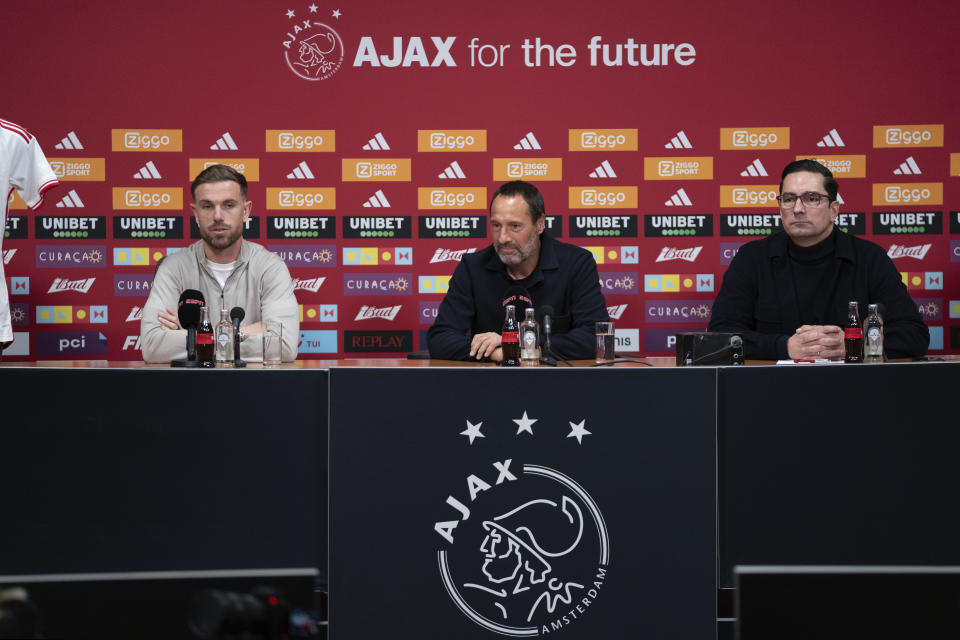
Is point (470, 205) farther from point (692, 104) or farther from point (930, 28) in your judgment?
point (930, 28)

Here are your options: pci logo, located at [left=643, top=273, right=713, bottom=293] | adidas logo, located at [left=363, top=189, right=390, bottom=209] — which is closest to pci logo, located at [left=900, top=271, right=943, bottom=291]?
pci logo, located at [left=643, top=273, right=713, bottom=293]

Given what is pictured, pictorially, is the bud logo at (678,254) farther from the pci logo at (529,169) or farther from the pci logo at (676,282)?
the pci logo at (529,169)

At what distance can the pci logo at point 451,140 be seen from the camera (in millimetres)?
4250

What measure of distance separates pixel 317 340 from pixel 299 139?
1.03 m

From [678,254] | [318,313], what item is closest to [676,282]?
[678,254]

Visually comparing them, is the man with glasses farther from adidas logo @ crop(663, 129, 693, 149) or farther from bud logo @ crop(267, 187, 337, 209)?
bud logo @ crop(267, 187, 337, 209)

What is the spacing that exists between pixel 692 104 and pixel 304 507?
3033 millimetres

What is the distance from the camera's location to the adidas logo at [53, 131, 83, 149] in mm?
4176

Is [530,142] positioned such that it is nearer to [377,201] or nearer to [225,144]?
[377,201]

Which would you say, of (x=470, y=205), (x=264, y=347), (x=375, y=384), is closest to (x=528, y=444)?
(x=375, y=384)

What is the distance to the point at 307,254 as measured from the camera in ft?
14.0

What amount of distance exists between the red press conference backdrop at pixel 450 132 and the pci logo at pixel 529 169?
11mm

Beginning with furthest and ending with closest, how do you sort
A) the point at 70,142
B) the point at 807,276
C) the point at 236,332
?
the point at 70,142 < the point at 807,276 < the point at 236,332

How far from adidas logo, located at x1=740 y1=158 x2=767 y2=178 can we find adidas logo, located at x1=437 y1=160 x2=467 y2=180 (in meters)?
1.44
